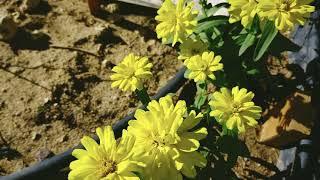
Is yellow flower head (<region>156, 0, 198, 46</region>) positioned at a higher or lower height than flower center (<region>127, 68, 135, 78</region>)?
higher

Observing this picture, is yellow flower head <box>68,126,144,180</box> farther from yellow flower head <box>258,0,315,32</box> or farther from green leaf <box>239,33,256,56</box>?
green leaf <box>239,33,256,56</box>

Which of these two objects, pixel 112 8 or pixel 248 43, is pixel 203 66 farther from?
pixel 112 8

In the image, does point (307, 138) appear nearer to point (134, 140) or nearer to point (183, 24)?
point (183, 24)

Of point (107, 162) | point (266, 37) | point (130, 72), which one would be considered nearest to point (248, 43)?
point (266, 37)

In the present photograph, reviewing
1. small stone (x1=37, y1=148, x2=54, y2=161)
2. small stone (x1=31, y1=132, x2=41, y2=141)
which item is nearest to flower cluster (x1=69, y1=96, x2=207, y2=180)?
small stone (x1=37, y1=148, x2=54, y2=161)

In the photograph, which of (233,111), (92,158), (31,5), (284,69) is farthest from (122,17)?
(92,158)

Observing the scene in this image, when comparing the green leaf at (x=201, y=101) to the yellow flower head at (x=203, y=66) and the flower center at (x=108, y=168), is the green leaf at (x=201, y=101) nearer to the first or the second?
the yellow flower head at (x=203, y=66)
